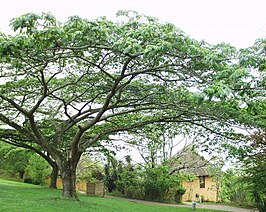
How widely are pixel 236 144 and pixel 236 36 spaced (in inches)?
185

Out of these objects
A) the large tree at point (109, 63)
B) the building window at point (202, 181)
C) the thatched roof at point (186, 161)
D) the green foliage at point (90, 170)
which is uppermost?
the large tree at point (109, 63)

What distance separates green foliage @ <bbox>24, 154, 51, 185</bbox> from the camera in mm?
24578

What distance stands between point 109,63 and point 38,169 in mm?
18370

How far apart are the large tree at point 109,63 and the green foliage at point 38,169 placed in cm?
1166

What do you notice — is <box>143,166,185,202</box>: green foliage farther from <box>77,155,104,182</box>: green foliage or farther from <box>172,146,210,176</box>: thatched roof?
<box>77,155,104,182</box>: green foliage

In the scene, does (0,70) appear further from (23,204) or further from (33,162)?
(33,162)

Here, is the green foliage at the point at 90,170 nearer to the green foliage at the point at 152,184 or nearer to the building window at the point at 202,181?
the green foliage at the point at 152,184

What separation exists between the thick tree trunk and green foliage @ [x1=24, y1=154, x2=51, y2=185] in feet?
41.1

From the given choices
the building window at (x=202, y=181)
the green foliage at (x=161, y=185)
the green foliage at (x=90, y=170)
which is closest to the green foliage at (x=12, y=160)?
the green foliage at (x=90, y=170)

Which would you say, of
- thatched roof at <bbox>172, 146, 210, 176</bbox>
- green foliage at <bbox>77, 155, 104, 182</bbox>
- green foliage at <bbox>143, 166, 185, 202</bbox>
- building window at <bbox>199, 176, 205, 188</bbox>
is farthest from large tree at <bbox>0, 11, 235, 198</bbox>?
building window at <bbox>199, 176, 205, 188</bbox>

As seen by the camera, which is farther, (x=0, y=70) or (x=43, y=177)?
(x=43, y=177)

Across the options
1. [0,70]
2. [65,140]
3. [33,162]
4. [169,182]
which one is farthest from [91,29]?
[33,162]

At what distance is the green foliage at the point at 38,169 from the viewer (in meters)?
24.6

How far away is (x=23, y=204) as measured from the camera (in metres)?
9.91
